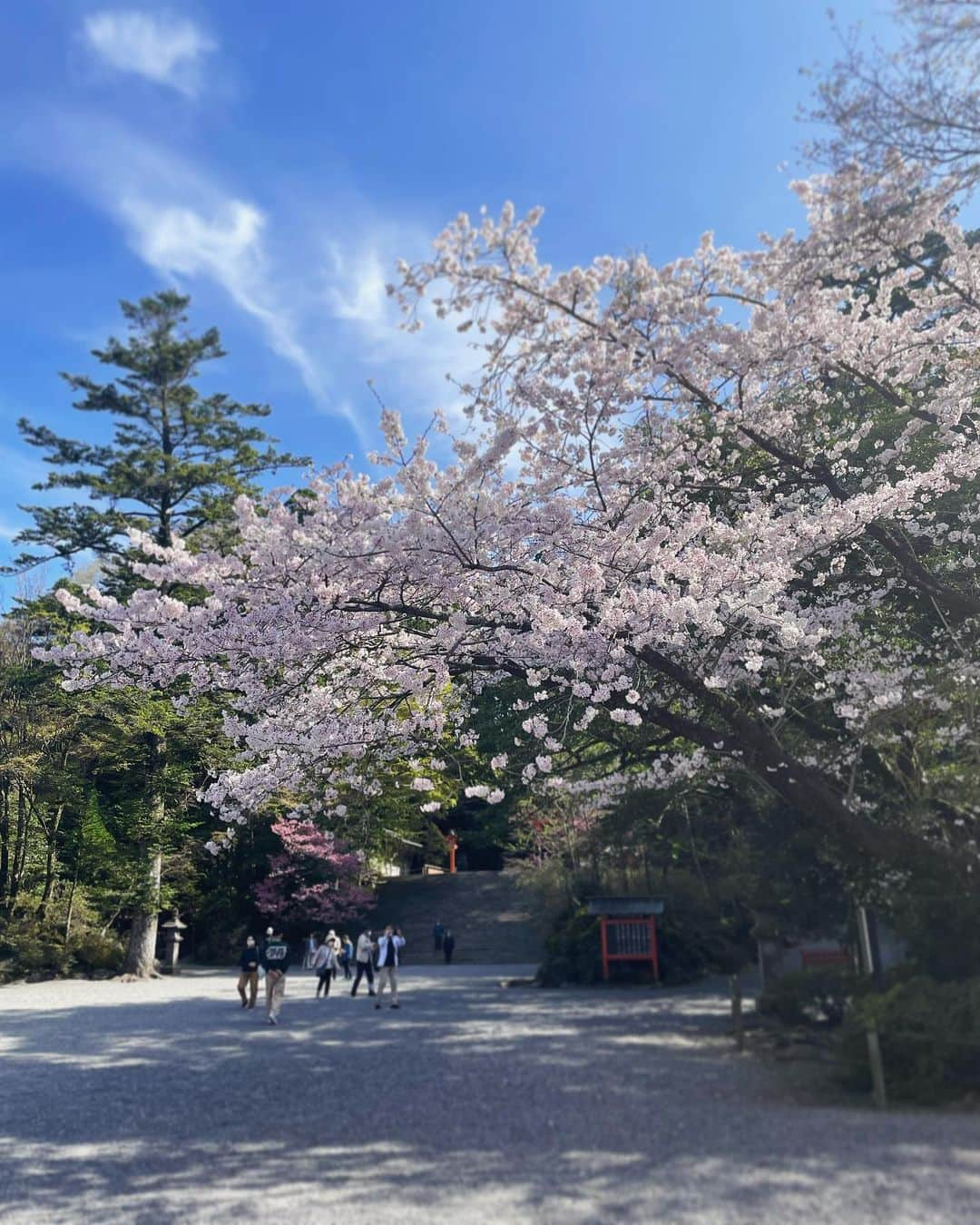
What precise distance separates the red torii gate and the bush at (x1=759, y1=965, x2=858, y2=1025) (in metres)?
7.36

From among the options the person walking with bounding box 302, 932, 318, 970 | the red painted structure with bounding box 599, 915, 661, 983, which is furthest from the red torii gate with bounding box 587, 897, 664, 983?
the person walking with bounding box 302, 932, 318, 970

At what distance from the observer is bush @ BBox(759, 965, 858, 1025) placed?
8648 mm

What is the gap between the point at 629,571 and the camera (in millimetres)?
7699

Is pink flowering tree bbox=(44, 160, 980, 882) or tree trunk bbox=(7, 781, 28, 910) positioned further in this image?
tree trunk bbox=(7, 781, 28, 910)

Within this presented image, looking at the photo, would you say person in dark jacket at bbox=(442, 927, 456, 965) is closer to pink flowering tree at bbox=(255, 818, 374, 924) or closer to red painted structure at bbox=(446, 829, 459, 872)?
pink flowering tree at bbox=(255, 818, 374, 924)

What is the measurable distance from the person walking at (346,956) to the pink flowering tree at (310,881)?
5.49ft

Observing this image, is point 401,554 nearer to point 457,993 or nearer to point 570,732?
point 570,732

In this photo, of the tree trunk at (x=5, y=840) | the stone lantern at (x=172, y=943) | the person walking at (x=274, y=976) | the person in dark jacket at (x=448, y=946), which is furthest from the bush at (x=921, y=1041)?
the tree trunk at (x=5, y=840)

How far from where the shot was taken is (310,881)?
88.1 ft

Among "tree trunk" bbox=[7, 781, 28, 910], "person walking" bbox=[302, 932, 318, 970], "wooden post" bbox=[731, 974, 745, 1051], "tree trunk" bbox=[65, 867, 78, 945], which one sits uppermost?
"tree trunk" bbox=[7, 781, 28, 910]

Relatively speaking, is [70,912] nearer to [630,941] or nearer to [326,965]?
[326,965]

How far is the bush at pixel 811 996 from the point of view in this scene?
28.4 ft

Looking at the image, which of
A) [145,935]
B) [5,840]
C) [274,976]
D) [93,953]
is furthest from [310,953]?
[274,976]

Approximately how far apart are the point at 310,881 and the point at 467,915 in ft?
19.0
